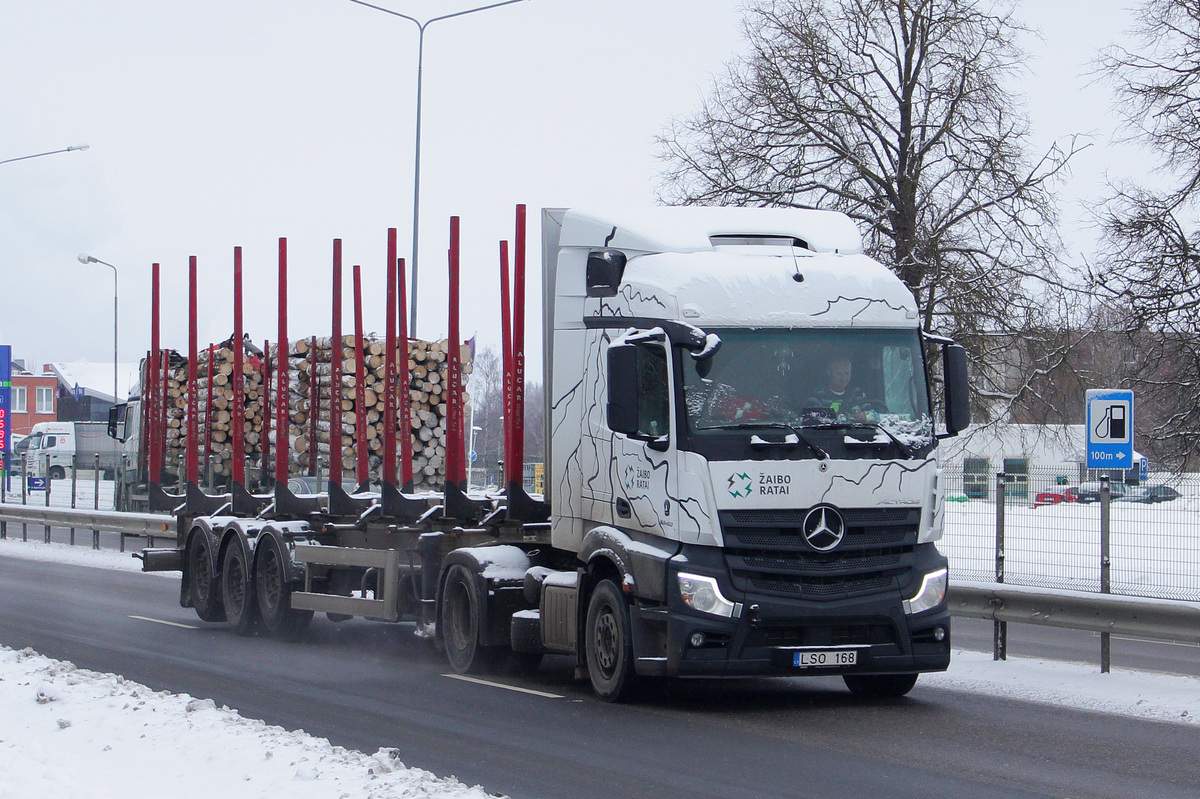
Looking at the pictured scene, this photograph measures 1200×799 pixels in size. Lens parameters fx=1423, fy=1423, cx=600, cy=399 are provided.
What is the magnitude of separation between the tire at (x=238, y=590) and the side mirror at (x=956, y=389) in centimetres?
812

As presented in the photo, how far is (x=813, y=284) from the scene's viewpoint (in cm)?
939

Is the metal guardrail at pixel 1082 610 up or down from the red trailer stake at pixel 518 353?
down

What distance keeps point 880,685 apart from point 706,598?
77.1 inches

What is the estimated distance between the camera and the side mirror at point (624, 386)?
8883 mm

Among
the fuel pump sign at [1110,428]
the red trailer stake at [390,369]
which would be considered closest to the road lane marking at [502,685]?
the red trailer stake at [390,369]

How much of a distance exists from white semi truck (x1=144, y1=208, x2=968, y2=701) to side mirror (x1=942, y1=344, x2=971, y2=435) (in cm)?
1

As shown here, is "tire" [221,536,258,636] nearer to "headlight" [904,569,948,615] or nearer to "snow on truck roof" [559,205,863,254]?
"snow on truck roof" [559,205,863,254]

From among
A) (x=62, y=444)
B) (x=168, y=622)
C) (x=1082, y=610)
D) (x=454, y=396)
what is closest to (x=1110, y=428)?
(x=1082, y=610)

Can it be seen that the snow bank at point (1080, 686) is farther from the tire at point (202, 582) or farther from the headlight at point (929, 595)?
the tire at point (202, 582)

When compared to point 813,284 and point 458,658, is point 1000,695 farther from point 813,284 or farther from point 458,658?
point 458,658

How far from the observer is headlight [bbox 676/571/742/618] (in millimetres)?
8742

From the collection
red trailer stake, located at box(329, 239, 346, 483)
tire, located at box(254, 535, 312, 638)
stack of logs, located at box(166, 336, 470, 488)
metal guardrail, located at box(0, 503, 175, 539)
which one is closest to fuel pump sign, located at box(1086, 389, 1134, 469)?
red trailer stake, located at box(329, 239, 346, 483)

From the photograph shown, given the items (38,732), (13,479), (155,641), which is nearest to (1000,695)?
(38,732)

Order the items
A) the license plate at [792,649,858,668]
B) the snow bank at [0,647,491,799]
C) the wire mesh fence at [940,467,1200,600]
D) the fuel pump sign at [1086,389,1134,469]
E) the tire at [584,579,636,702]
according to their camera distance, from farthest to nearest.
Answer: the wire mesh fence at [940,467,1200,600] < the fuel pump sign at [1086,389,1134,469] < the tire at [584,579,636,702] < the license plate at [792,649,858,668] < the snow bank at [0,647,491,799]
